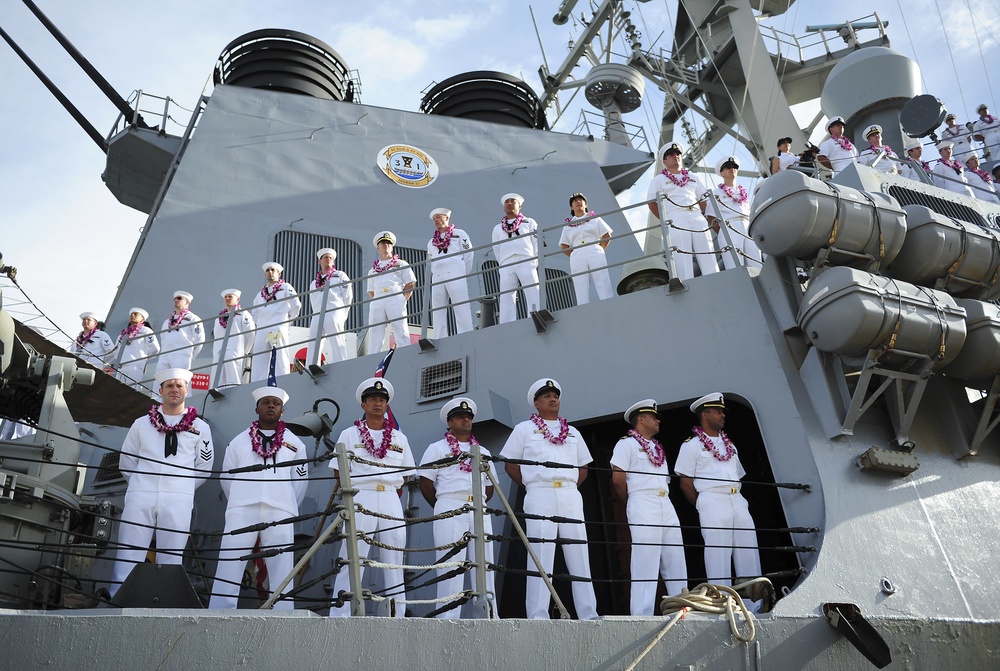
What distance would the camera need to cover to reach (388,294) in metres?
6.79

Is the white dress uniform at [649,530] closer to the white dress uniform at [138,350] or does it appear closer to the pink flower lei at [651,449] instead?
the pink flower lei at [651,449]

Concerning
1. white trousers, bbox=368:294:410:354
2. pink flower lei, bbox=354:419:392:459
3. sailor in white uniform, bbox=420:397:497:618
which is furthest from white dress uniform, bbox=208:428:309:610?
white trousers, bbox=368:294:410:354

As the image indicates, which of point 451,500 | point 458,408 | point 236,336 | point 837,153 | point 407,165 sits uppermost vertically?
point 407,165

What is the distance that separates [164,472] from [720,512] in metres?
2.83

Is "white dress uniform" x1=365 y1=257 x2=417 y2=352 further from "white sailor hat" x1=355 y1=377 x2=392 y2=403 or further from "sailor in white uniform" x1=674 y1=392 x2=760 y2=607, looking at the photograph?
"sailor in white uniform" x1=674 y1=392 x2=760 y2=607

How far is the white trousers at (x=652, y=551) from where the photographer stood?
4.57 metres

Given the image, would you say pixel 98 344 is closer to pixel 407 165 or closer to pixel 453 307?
pixel 453 307

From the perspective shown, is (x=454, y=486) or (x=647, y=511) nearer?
(x=647, y=511)

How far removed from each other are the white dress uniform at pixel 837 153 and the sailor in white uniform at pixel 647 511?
153 inches

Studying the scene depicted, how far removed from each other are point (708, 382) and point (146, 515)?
9.81 ft

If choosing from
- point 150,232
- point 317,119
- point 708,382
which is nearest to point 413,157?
point 317,119

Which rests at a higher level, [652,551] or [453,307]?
[453,307]

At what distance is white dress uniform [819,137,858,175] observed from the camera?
7926 millimetres

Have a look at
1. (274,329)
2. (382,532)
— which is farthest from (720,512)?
(274,329)
